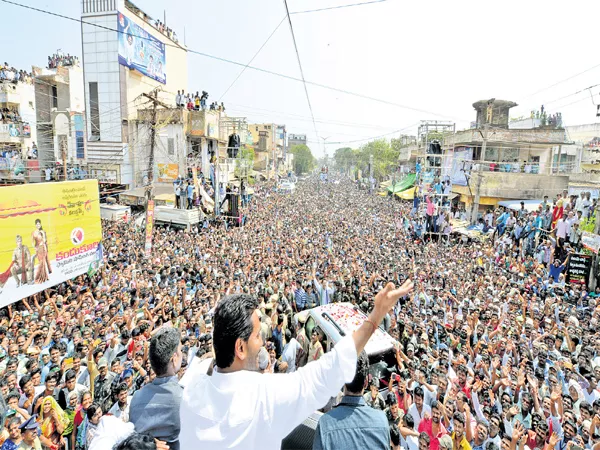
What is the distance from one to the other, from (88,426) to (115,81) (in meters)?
27.3

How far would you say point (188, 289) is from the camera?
392 inches

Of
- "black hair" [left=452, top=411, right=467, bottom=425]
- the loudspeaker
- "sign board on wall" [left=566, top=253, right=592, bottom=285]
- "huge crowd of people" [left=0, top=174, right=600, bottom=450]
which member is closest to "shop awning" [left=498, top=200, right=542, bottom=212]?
"huge crowd of people" [left=0, top=174, right=600, bottom=450]

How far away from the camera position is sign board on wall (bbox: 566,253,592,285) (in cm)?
1066

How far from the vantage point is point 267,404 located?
4.17 feet

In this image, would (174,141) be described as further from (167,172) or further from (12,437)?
(12,437)

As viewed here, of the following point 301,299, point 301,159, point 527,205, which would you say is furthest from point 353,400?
point 301,159

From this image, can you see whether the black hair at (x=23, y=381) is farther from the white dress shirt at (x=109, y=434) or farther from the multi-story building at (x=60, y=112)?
the multi-story building at (x=60, y=112)

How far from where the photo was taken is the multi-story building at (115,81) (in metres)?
25.3

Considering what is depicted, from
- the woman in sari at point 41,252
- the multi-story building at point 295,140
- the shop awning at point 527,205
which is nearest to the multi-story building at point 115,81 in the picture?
the woman in sari at point 41,252

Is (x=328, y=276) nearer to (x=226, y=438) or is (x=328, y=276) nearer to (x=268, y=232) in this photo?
(x=268, y=232)

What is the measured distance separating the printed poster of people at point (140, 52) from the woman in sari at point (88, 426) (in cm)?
2477

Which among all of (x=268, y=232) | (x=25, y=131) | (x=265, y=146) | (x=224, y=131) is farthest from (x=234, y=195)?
(x=265, y=146)

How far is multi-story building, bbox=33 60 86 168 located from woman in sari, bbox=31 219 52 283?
2035 cm

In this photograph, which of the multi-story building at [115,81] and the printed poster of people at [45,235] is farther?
the multi-story building at [115,81]
